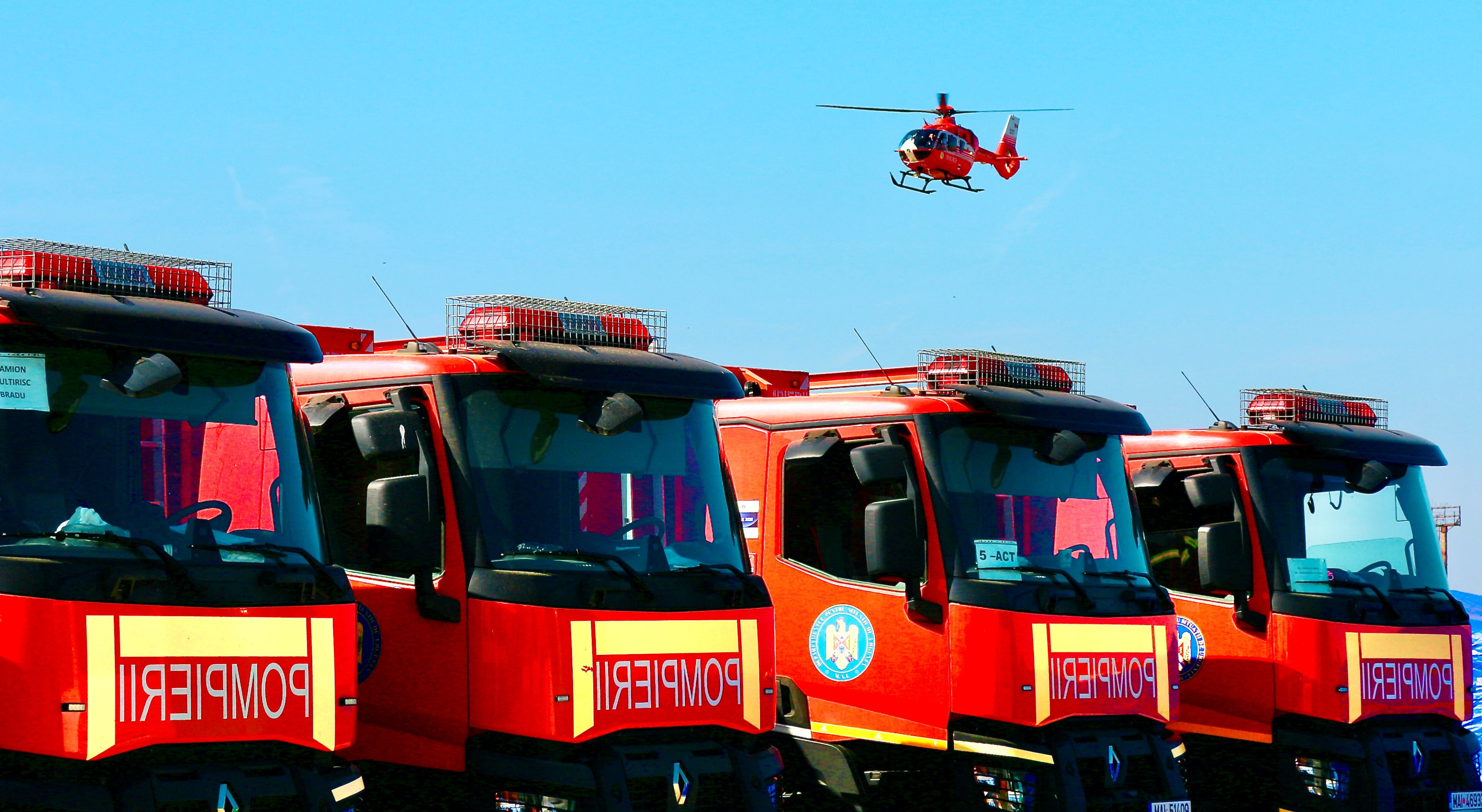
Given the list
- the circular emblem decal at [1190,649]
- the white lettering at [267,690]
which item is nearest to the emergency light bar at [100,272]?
the white lettering at [267,690]

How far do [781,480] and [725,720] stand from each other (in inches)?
84.9

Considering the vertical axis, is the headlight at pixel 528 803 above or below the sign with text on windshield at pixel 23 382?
below

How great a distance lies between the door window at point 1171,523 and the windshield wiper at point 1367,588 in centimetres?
76

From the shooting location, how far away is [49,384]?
5.62m

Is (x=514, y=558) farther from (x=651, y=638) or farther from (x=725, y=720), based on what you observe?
(x=725, y=720)

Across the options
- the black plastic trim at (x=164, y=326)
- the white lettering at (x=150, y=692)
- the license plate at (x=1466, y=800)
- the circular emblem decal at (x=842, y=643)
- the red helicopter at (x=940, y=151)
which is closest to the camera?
the white lettering at (x=150, y=692)

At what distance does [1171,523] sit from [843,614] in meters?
2.97

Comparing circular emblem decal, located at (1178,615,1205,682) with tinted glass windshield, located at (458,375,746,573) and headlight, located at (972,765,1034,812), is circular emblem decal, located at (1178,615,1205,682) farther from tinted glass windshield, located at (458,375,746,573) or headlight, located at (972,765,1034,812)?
tinted glass windshield, located at (458,375,746,573)

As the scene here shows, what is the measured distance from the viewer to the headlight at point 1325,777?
9805 millimetres

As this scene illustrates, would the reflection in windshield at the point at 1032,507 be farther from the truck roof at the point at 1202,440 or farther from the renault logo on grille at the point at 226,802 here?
the renault logo on grille at the point at 226,802

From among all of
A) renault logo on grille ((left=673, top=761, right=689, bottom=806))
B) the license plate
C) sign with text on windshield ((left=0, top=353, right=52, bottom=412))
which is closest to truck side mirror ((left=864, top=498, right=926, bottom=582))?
renault logo on grille ((left=673, top=761, right=689, bottom=806))

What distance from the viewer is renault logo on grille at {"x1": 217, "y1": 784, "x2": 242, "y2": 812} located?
5566 mm

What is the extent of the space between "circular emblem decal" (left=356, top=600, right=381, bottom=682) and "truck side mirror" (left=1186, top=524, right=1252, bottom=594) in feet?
17.0

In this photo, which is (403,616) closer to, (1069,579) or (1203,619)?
(1069,579)
